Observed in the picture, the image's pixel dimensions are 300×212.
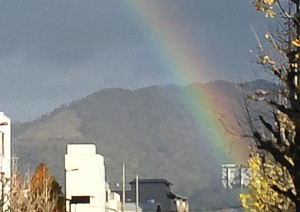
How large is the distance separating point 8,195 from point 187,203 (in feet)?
378

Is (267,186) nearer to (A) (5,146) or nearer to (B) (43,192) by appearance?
(B) (43,192)

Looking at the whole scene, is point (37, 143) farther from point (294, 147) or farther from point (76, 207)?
point (294, 147)

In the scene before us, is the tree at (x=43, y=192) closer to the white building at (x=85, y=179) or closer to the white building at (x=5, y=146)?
the white building at (x=5, y=146)

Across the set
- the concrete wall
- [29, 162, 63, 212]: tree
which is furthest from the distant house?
[29, 162, 63, 212]: tree

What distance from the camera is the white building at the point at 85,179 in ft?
310

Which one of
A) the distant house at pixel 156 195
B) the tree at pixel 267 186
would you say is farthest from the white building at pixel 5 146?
the distant house at pixel 156 195

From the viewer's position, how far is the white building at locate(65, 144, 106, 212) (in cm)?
9462

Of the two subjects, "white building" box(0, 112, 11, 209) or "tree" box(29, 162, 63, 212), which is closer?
"tree" box(29, 162, 63, 212)

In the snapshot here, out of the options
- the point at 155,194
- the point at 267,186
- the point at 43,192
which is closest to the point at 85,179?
the point at 43,192

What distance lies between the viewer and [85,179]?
96.0m

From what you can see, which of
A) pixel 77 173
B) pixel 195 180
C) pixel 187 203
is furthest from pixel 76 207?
pixel 195 180

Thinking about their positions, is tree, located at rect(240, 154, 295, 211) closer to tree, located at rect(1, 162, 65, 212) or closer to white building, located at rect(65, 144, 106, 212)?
tree, located at rect(1, 162, 65, 212)

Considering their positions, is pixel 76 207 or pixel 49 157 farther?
pixel 49 157

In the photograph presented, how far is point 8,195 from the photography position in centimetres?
4728
